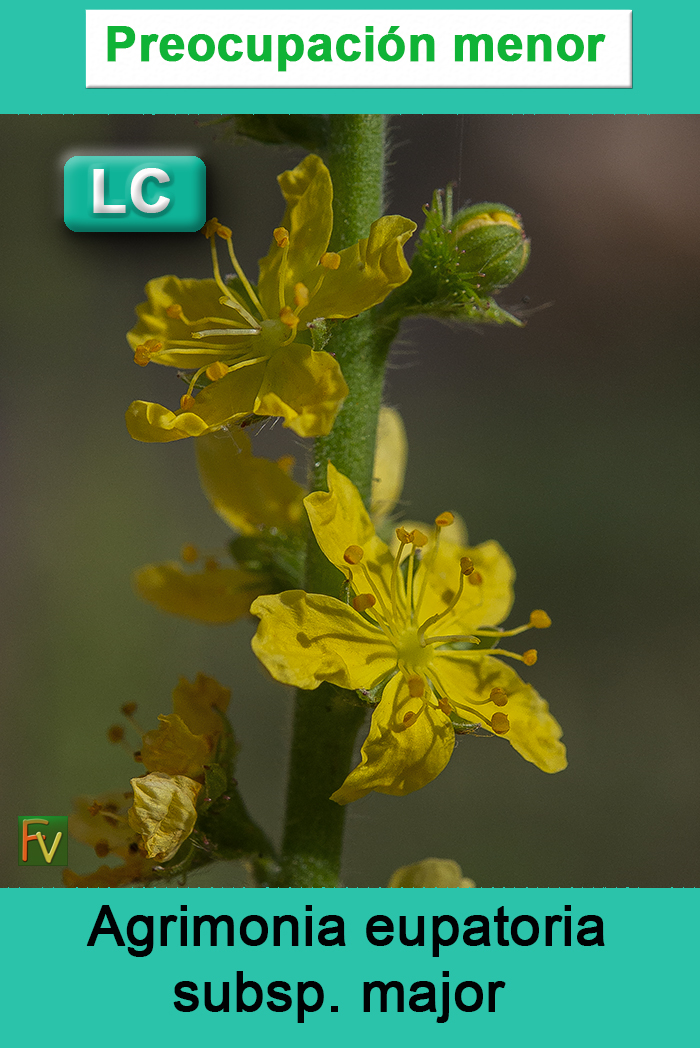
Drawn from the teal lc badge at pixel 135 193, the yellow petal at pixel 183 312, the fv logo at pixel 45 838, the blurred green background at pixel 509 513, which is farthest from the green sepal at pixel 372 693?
the blurred green background at pixel 509 513

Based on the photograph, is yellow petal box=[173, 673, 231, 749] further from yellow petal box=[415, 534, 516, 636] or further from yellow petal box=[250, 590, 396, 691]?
yellow petal box=[415, 534, 516, 636]

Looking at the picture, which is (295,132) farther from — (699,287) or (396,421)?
(699,287)

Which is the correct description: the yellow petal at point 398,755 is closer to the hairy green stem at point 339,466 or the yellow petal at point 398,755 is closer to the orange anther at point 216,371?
the hairy green stem at point 339,466

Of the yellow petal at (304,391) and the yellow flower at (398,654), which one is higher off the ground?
the yellow petal at (304,391)

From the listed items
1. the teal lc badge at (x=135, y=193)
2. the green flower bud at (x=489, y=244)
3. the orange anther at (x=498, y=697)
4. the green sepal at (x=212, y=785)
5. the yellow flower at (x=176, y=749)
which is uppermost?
the teal lc badge at (x=135, y=193)

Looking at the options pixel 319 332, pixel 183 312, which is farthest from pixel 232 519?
pixel 319 332
